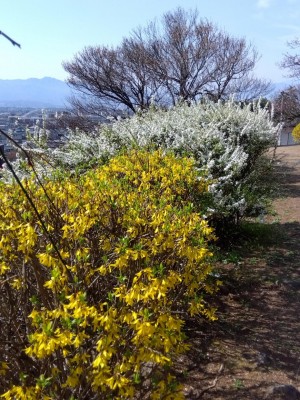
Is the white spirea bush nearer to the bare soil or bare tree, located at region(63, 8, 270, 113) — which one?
the bare soil

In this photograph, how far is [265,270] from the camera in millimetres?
5848

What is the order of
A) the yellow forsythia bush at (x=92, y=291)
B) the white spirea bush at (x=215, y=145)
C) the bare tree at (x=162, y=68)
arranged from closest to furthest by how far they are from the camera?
the yellow forsythia bush at (x=92, y=291) → the white spirea bush at (x=215, y=145) → the bare tree at (x=162, y=68)

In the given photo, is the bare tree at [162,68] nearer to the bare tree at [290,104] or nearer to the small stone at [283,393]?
the bare tree at [290,104]

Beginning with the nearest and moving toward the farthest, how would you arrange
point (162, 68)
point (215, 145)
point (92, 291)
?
point (92, 291) → point (215, 145) → point (162, 68)

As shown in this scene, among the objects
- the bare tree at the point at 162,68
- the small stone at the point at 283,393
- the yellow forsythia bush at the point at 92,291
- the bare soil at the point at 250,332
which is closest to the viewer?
the yellow forsythia bush at the point at 92,291

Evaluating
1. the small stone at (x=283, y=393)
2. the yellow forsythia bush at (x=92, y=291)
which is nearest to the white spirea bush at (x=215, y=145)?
the small stone at (x=283, y=393)

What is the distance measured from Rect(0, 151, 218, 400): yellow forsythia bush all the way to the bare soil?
0.71 metres

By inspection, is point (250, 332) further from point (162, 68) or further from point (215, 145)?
point (162, 68)

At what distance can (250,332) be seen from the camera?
4262 mm

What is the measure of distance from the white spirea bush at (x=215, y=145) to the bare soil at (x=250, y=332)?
792mm

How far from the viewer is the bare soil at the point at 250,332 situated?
347 centimetres

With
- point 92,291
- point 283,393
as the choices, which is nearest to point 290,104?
point 283,393

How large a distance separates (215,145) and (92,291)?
A: 15.7 ft

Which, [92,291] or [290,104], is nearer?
[92,291]
